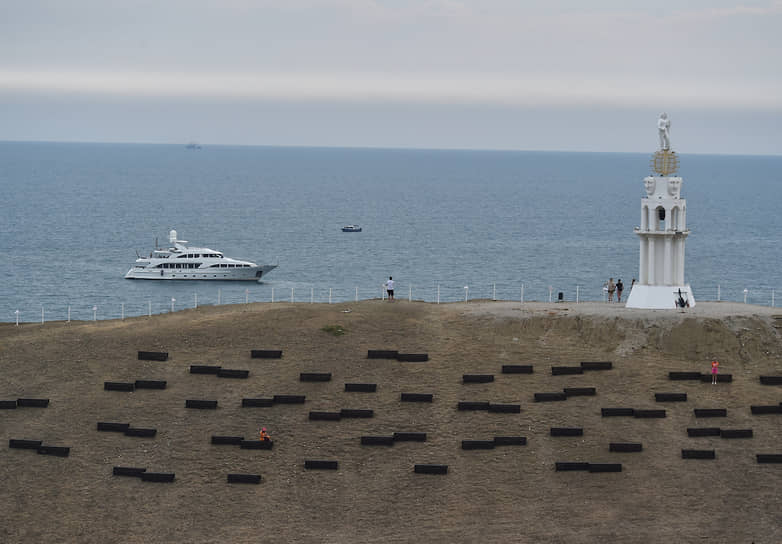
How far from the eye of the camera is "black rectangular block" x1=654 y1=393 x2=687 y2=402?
182 ft

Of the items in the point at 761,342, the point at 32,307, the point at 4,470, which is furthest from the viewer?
the point at 32,307

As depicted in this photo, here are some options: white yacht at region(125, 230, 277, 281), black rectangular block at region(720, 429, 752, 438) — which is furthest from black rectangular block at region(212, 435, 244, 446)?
white yacht at region(125, 230, 277, 281)

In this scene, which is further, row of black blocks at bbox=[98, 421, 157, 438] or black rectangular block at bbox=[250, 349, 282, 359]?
black rectangular block at bbox=[250, 349, 282, 359]

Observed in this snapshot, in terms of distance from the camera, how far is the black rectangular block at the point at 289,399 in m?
54.9

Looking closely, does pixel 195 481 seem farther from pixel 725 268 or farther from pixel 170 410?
pixel 725 268

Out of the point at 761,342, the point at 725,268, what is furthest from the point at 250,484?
the point at 725,268

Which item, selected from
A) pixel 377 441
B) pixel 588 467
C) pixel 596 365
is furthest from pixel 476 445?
pixel 596 365

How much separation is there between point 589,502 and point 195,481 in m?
16.9

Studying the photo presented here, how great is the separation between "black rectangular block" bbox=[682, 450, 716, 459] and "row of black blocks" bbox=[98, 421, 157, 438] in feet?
79.9

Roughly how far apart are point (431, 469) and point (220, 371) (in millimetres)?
13742

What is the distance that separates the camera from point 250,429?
5294 centimetres

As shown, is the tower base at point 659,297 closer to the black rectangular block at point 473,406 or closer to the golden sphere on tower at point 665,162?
the golden sphere on tower at point 665,162

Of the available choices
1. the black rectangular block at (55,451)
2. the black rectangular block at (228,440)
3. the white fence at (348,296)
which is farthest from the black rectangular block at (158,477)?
the white fence at (348,296)

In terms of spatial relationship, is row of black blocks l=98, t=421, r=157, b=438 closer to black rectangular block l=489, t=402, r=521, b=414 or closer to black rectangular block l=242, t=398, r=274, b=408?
black rectangular block l=242, t=398, r=274, b=408
